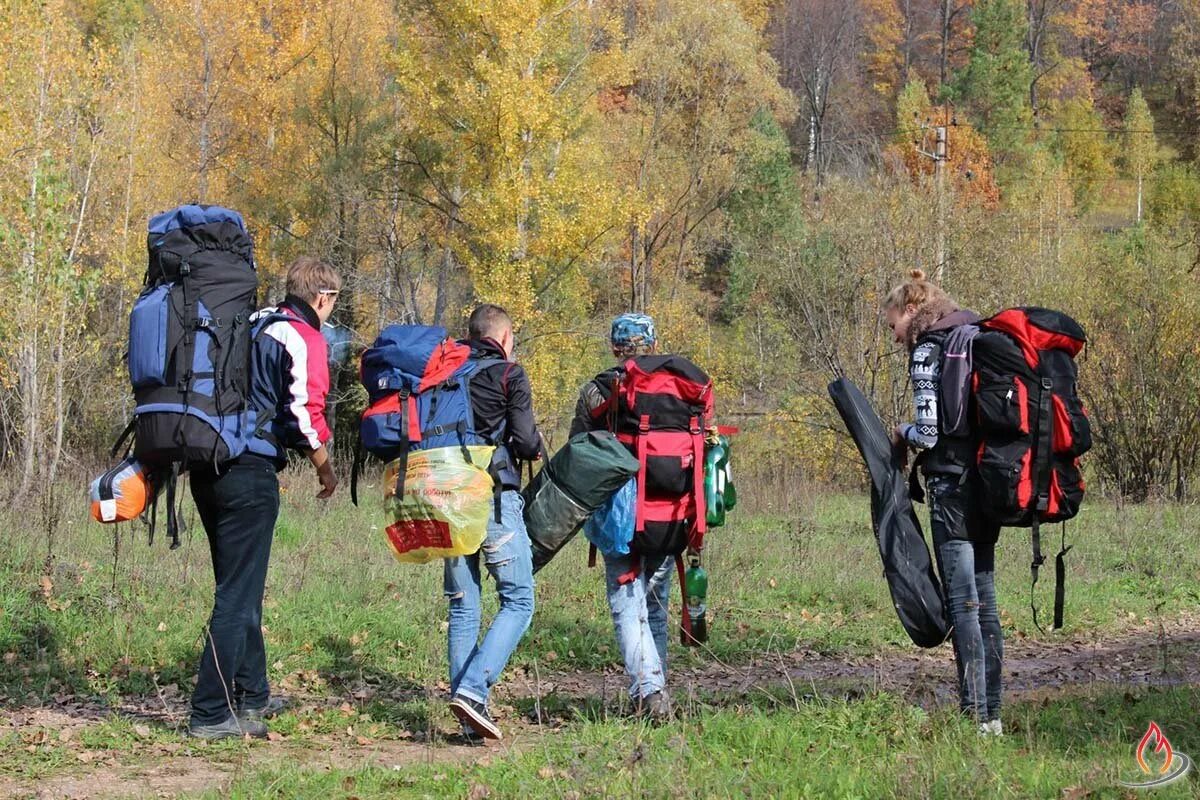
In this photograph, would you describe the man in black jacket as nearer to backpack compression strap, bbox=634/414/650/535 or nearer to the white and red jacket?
backpack compression strap, bbox=634/414/650/535

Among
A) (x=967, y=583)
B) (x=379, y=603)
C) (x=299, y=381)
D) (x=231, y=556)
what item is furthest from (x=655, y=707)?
(x=379, y=603)

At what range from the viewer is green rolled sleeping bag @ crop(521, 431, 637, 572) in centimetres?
561

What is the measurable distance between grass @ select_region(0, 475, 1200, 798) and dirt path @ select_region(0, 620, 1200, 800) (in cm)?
11

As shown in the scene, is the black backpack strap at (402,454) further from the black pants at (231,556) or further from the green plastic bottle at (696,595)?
the green plastic bottle at (696,595)

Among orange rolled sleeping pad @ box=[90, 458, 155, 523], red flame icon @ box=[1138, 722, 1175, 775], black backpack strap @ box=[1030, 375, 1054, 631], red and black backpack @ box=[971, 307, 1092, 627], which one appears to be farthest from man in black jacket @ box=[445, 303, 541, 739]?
red flame icon @ box=[1138, 722, 1175, 775]

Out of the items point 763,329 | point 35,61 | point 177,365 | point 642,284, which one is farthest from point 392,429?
point 642,284

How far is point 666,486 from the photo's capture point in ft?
18.6

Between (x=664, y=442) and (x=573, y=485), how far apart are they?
47cm

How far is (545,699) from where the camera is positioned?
645cm

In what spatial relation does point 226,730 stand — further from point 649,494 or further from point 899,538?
point 899,538

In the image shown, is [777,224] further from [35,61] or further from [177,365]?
[177,365]

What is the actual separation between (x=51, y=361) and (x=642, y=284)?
81.6 ft

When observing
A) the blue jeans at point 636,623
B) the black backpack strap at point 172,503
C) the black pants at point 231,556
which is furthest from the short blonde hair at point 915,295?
the black backpack strap at point 172,503

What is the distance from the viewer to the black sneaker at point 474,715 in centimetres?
533
